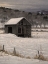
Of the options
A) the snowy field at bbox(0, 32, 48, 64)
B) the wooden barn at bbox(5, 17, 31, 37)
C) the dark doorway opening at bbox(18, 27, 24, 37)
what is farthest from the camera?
the dark doorway opening at bbox(18, 27, 24, 37)

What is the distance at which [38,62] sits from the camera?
13547mm

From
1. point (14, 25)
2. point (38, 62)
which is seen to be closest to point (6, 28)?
point (14, 25)

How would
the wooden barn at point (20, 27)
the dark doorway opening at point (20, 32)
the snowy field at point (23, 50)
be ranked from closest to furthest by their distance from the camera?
the snowy field at point (23, 50) < the wooden barn at point (20, 27) < the dark doorway opening at point (20, 32)

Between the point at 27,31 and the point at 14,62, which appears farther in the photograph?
the point at 27,31

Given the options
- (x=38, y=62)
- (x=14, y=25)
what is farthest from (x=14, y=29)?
(x=38, y=62)

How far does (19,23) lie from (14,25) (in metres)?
1.39

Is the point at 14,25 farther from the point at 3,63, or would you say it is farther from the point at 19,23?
the point at 3,63

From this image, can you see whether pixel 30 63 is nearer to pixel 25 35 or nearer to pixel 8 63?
pixel 8 63

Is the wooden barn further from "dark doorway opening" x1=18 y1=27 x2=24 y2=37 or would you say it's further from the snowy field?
the snowy field

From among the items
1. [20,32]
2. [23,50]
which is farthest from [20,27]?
[23,50]

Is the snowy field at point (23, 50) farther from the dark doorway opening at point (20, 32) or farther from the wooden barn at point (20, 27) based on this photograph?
the dark doorway opening at point (20, 32)

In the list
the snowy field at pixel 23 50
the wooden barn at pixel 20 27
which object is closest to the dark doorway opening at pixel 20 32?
the wooden barn at pixel 20 27

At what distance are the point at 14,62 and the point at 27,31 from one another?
42.5m

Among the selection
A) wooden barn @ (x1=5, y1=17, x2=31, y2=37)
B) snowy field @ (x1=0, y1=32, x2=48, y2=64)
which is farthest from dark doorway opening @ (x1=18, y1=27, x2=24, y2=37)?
snowy field @ (x1=0, y1=32, x2=48, y2=64)
